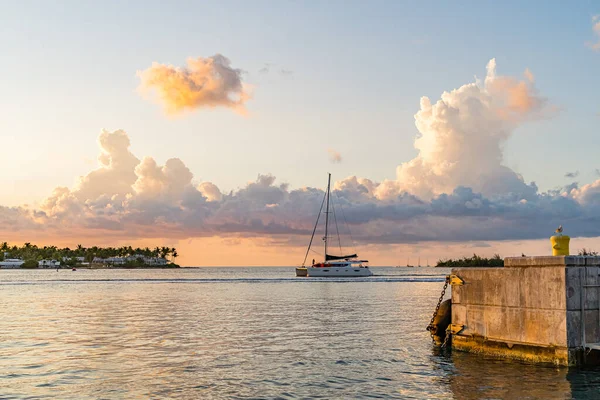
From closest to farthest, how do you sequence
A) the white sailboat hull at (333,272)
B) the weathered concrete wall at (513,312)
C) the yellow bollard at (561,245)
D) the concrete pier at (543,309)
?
the concrete pier at (543,309) → the weathered concrete wall at (513,312) → the yellow bollard at (561,245) → the white sailboat hull at (333,272)

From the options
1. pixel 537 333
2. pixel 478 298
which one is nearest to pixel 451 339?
pixel 478 298

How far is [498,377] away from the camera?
1991 centimetres

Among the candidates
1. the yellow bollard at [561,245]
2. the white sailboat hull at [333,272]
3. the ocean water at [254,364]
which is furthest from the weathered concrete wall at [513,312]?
the white sailboat hull at [333,272]

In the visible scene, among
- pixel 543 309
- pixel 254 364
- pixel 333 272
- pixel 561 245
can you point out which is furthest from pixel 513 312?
pixel 333 272

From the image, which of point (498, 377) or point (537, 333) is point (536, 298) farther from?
point (498, 377)

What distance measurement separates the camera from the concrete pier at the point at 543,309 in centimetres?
1981

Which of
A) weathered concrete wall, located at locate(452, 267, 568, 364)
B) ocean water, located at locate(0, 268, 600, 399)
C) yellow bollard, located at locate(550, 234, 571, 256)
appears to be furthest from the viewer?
yellow bollard, located at locate(550, 234, 571, 256)

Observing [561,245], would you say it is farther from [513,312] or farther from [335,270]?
[335,270]

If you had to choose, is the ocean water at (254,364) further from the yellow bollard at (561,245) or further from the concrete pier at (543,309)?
the yellow bollard at (561,245)

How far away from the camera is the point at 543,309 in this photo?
20359mm

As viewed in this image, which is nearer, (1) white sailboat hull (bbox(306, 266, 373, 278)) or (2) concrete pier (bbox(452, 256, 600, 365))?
(2) concrete pier (bbox(452, 256, 600, 365))

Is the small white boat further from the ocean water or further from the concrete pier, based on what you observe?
the concrete pier

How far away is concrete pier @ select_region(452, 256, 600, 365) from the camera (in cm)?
1981

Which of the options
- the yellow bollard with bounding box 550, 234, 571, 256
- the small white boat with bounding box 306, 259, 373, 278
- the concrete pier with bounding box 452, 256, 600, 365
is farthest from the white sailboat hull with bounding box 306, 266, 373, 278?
the yellow bollard with bounding box 550, 234, 571, 256
